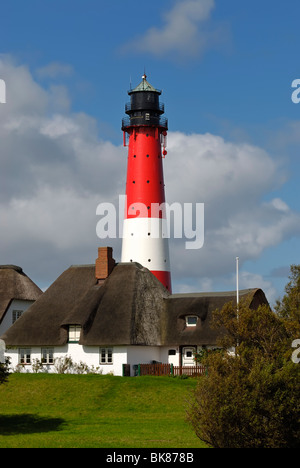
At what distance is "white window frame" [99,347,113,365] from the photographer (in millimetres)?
50438

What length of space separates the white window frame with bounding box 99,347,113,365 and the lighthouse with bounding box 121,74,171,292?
11049 mm

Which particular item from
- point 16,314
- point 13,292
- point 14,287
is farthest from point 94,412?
point 16,314

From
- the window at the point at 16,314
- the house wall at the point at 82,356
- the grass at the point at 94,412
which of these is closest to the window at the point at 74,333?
the house wall at the point at 82,356

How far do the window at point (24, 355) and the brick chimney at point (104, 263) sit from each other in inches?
286

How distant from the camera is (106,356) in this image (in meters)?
50.6

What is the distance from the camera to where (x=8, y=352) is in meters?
53.6

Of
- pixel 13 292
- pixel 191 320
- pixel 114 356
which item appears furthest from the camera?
pixel 13 292

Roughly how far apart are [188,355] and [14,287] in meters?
15.9

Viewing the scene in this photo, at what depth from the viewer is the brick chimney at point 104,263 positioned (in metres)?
55.3

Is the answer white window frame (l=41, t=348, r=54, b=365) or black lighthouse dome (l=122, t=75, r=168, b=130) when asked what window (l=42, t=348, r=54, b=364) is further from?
black lighthouse dome (l=122, t=75, r=168, b=130)

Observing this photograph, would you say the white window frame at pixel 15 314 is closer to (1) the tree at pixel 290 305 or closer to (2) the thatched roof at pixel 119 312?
(2) the thatched roof at pixel 119 312

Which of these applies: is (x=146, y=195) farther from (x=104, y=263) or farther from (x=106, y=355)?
(x=106, y=355)

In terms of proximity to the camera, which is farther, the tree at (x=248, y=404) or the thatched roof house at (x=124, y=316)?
the thatched roof house at (x=124, y=316)
